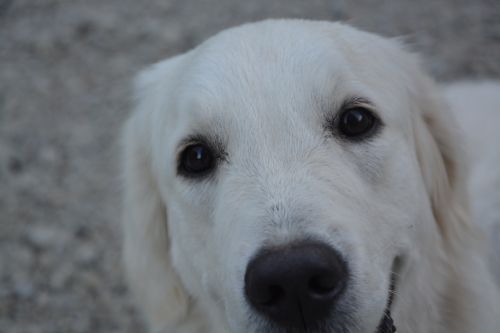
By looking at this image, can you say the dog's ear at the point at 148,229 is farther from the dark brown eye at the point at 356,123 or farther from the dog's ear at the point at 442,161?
the dog's ear at the point at 442,161

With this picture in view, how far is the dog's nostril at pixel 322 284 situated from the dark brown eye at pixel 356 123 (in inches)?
30.1

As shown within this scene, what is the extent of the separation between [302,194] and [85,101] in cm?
455

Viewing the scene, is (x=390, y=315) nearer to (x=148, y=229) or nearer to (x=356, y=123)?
(x=356, y=123)

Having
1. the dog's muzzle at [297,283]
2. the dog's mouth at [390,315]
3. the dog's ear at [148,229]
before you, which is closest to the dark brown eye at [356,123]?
the dog's mouth at [390,315]

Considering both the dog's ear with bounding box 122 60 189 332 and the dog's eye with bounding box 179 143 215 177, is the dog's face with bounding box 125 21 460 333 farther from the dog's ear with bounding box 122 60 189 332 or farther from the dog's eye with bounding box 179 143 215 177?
the dog's ear with bounding box 122 60 189 332

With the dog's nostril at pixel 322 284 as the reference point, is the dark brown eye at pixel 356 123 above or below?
above

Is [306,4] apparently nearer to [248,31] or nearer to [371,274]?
[248,31]

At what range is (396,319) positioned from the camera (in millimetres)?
2682

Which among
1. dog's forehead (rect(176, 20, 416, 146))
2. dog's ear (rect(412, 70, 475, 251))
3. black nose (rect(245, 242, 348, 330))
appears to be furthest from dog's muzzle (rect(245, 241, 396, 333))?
dog's ear (rect(412, 70, 475, 251))

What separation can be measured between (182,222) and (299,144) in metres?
0.76

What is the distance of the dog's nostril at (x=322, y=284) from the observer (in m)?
1.98

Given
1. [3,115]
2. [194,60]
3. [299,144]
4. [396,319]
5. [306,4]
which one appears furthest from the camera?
[306,4]

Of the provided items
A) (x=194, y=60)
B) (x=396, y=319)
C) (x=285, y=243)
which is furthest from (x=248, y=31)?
(x=396, y=319)

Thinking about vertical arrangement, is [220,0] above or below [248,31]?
above
